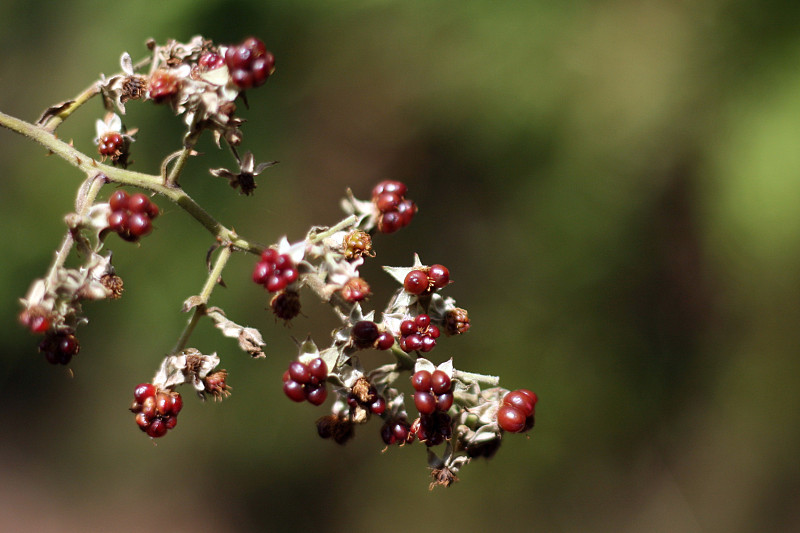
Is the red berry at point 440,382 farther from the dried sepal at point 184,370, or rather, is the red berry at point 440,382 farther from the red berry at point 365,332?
the dried sepal at point 184,370

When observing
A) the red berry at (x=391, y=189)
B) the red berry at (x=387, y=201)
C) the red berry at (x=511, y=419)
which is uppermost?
the red berry at (x=391, y=189)

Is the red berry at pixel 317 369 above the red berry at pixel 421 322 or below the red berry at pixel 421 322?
below

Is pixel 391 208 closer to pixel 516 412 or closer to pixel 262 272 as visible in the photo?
pixel 262 272

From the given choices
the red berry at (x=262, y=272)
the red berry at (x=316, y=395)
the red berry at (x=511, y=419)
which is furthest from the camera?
the red berry at (x=511, y=419)

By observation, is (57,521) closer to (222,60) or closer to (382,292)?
(382,292)

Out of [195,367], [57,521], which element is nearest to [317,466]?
[57,521]

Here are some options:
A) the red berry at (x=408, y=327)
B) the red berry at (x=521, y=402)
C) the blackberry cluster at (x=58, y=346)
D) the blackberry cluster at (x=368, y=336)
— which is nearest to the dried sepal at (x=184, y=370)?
the blackberry cluster at (x=58, y=346)

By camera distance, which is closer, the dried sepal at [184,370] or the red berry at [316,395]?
the red berry at [316,395]

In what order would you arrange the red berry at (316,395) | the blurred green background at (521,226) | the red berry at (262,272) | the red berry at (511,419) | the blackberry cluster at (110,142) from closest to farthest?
1. the red berry at (262,272)
2. the red berry at (316,395)
3. the red berry at (511,419)
4. the blackberry cluster at (110,142)
5. the blurred green background at (521,226)
